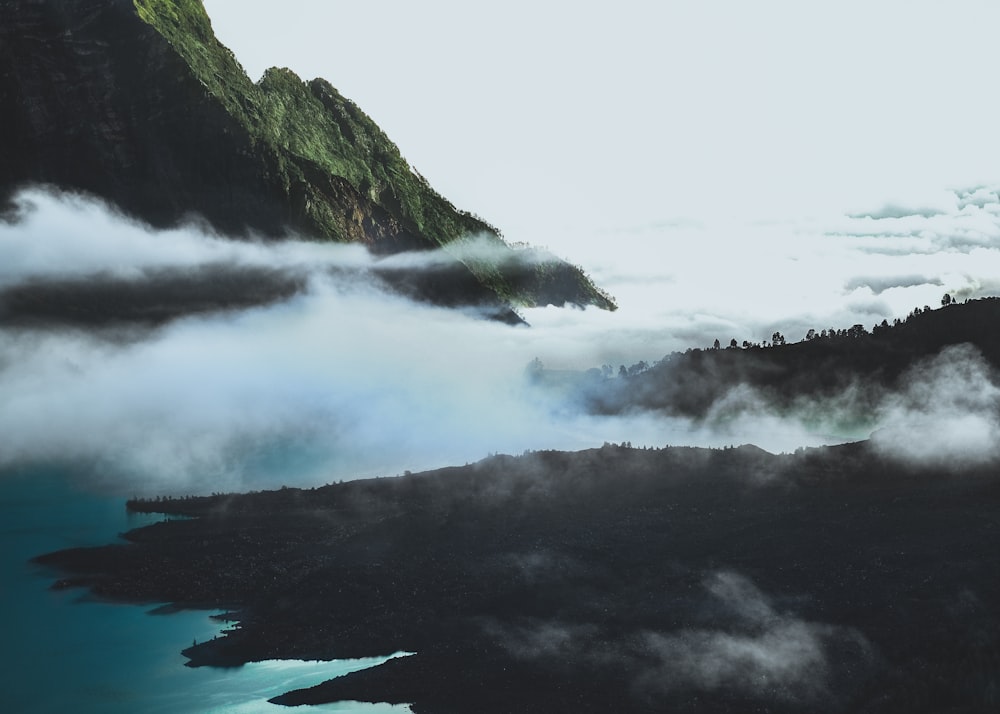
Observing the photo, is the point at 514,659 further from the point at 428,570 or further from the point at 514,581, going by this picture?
the point at 428,570

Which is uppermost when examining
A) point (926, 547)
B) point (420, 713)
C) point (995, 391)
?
point (995, 391)

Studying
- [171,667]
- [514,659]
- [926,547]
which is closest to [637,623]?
[514,659]

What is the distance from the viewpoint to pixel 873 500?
156375mm

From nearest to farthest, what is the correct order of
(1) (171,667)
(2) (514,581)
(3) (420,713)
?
(3) (420,713) → (1) (171,667) → (2) (514,581)

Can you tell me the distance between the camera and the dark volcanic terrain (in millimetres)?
100812

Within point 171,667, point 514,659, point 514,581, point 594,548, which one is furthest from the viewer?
point 594,548

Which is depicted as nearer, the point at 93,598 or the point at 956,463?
the point at 956,463

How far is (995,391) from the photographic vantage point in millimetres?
189125

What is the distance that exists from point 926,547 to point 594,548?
52.0 metres

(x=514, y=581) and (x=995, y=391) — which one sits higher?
(x=995, y=391)

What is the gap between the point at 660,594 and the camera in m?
133

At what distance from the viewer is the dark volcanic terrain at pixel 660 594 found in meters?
101

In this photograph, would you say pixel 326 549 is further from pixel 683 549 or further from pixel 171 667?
pixel 683 549

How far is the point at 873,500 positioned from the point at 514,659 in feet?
242
